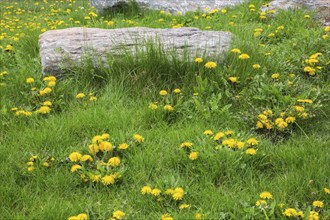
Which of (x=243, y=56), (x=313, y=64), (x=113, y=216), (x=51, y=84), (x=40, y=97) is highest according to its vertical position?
(x=243, y=56)

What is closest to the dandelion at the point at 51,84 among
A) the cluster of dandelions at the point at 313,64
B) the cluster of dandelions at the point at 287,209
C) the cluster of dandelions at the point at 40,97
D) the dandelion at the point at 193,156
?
the cluster of dandelions at the point at 40,97

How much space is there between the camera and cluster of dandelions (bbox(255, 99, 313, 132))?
11.4 feet

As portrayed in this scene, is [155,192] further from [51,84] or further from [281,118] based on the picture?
[51,84]

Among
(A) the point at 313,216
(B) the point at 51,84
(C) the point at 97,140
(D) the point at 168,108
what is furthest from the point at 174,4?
(A) the point at 313,216

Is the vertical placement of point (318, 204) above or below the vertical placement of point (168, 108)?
below

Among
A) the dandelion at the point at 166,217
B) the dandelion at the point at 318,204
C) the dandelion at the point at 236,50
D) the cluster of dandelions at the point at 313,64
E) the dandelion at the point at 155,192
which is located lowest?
the dandelion at the point at 166,217

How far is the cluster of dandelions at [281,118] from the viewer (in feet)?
11.4

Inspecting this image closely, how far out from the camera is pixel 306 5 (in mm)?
7035

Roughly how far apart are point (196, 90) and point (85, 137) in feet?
3.87

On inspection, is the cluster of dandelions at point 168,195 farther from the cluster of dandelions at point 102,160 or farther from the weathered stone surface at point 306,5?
the weathered stone surface at point 306,5

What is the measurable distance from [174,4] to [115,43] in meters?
3.70

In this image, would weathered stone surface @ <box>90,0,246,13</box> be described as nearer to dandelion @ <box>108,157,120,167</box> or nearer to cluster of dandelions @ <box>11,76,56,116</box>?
cluster of dandelions @ <box>11,76,56,116</box>

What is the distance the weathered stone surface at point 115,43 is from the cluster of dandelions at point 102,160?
5.16ft

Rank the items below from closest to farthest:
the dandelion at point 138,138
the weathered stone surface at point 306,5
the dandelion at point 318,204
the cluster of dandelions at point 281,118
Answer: the dandelion at point 318,204 → the dandelion at point 138,138 → the cluster of dandelions at point 281,118 → the weathered stone surface at point 306,5
